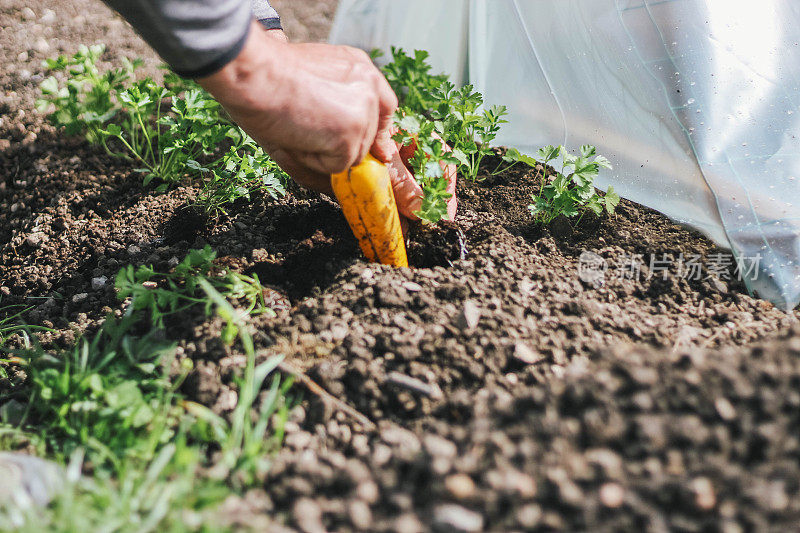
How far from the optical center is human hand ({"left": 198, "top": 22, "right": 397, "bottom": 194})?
1.58 metres

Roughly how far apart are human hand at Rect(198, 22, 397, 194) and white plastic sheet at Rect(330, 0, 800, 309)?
103 cm

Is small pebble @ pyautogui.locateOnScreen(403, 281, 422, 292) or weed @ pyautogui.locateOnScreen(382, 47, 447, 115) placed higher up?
weed @ pyautogui.locateOnScreen(382, 47, 447, 115)

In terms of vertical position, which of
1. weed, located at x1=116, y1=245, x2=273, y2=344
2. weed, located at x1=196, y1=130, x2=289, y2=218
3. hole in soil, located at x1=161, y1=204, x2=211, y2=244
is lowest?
hole in soil, located at x1=161, y1=204, x2=211, y2=244

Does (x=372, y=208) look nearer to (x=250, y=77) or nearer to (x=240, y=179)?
(x=250, y=77)

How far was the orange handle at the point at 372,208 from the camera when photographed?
1.86 metres

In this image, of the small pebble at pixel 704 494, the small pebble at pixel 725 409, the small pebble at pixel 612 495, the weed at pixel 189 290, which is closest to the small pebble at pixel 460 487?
the small pebble at pixel 612 495

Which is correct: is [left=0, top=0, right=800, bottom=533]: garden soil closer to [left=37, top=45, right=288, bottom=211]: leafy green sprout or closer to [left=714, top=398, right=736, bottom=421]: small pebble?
[left=714, top=398, right=736, bottom=421]: small pebble

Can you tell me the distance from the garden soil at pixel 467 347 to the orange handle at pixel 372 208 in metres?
0.09

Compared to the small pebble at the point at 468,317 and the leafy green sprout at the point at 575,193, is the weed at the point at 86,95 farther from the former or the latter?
the leafy green sprout at the point at 575,193

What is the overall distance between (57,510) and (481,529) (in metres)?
0.85

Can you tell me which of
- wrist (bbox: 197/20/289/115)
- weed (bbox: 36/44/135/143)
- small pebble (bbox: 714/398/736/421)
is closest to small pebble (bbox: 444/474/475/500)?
small pebble (bbox: 714/398/736/421)

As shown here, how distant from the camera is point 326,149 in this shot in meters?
1.71

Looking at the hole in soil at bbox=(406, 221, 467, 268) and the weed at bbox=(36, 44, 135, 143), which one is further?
the weed at bbox=(36, 44, 135, 143)

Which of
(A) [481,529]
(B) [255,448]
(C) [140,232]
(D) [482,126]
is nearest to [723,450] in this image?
(A) [481,529]
